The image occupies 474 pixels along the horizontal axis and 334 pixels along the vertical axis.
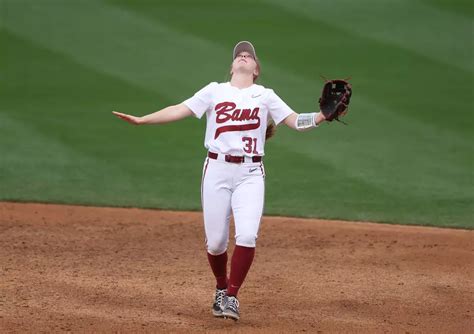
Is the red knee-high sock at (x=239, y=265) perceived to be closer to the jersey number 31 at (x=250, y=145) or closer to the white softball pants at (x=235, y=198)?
the white softball pants at (x=235, y=198)

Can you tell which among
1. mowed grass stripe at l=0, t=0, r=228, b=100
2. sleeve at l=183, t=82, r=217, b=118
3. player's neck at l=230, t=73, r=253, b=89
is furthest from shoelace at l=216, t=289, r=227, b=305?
mowed grass stripe at l=0, t=0, r=228, b=100

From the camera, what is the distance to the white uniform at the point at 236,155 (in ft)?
23.0

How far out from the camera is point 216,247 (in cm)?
720

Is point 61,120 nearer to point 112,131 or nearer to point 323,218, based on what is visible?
point 112,131

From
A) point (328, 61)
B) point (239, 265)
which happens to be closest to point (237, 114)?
point (239, 265)

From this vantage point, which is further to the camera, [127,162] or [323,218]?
[127,162]

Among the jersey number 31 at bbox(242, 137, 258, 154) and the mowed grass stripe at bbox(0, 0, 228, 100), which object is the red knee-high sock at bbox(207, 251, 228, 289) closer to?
the jersey number 31 at bbox(242, 137, 258, 154)

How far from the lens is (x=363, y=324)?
23.1 feet

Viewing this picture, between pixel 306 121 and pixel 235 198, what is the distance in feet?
2.34

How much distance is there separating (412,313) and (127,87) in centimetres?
703

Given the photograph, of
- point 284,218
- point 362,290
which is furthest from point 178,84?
point 362,290

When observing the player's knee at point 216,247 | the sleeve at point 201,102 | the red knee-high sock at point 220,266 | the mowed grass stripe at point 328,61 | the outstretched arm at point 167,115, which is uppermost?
the mowed grass stripe at point 328,61

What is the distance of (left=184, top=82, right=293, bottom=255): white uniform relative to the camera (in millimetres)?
7000

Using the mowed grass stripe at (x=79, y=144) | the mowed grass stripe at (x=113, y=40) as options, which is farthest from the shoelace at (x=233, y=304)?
the mowed grass stripe at (x=113, y=40)
